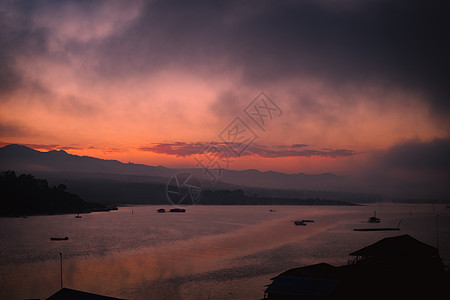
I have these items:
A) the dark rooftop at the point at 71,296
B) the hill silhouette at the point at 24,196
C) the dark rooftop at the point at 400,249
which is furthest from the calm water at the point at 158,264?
the hill silhouette at the point at 24,196

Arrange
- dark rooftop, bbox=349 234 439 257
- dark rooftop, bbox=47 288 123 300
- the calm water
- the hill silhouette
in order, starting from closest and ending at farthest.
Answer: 1. dark rooftop, bbox=47 288 123 300
2. dark rooftop, bbox=349 234 439 257
3. the calm water
4. the hill silhouette

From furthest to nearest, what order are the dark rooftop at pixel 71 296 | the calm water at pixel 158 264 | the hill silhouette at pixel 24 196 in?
1. the hill silhouette at pixel 24 196
2. the calm water at pixel 158 264
3. the dark rooftop at pixel 71 296

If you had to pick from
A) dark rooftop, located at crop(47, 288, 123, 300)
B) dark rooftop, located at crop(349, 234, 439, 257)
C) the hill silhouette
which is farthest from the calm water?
the hill silhouette

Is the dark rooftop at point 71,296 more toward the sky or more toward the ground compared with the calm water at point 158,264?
more toward the sky

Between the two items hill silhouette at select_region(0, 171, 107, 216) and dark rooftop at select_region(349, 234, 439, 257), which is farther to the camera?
hill silhouette at select_region(0, 171, 107, 216)

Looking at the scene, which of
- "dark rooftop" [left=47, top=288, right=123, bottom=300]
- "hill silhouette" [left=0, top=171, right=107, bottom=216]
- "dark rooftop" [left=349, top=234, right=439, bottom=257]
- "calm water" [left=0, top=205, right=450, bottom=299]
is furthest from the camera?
"hill silhouette" [left=0, top=171, right=107, bottom=216]

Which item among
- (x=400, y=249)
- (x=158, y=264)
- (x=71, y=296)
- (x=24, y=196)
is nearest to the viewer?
(x=71, y=296)

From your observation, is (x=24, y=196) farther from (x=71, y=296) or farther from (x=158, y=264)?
(x=71, y=296)

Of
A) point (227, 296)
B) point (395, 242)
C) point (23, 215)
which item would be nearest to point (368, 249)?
point (395, 242)

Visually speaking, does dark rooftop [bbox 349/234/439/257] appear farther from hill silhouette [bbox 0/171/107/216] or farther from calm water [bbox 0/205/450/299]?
hill silhouette [bbox 0/171/107/216]

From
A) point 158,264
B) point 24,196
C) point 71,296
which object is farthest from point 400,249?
point 24,196

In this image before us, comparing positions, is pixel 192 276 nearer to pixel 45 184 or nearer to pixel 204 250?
pixel 204 250

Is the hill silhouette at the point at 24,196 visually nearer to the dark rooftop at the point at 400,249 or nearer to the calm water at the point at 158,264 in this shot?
the calm water at the point at 158,264

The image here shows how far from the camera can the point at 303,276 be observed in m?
27.3
